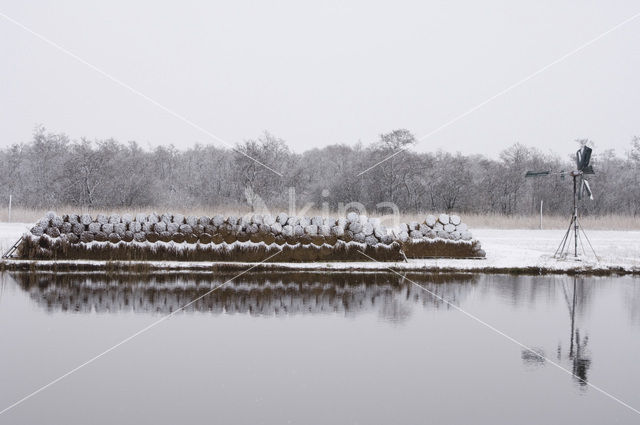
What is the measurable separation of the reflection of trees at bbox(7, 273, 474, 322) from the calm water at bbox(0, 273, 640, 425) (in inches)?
2.5

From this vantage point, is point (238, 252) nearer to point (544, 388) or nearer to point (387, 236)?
point (387, 236)

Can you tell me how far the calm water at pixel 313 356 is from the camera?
5.11 metres

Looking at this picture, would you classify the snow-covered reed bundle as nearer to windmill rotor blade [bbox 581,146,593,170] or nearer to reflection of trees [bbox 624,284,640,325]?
windmill rotor blade [bbox 581,146,593,170]

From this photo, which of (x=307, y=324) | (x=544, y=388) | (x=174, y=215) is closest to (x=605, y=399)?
(x=544, y=388)

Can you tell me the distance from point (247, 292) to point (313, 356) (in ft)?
15.8

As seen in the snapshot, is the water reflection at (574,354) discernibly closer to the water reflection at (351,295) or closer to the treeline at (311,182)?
the water reflection at (351,295)

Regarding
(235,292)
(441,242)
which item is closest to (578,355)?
(235,292)

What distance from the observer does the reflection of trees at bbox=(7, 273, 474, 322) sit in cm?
978

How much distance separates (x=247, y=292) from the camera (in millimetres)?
11406

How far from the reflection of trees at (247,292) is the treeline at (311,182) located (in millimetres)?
32317

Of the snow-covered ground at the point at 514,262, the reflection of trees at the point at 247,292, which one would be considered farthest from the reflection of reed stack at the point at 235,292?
the snow-covered ground at the point at 514,262

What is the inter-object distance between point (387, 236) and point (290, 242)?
113 inches

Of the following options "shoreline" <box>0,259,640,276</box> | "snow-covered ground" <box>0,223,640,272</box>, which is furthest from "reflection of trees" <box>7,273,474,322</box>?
"snow-covered ground" <box>0,223,640,272</box>

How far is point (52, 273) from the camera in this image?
45.7ft
